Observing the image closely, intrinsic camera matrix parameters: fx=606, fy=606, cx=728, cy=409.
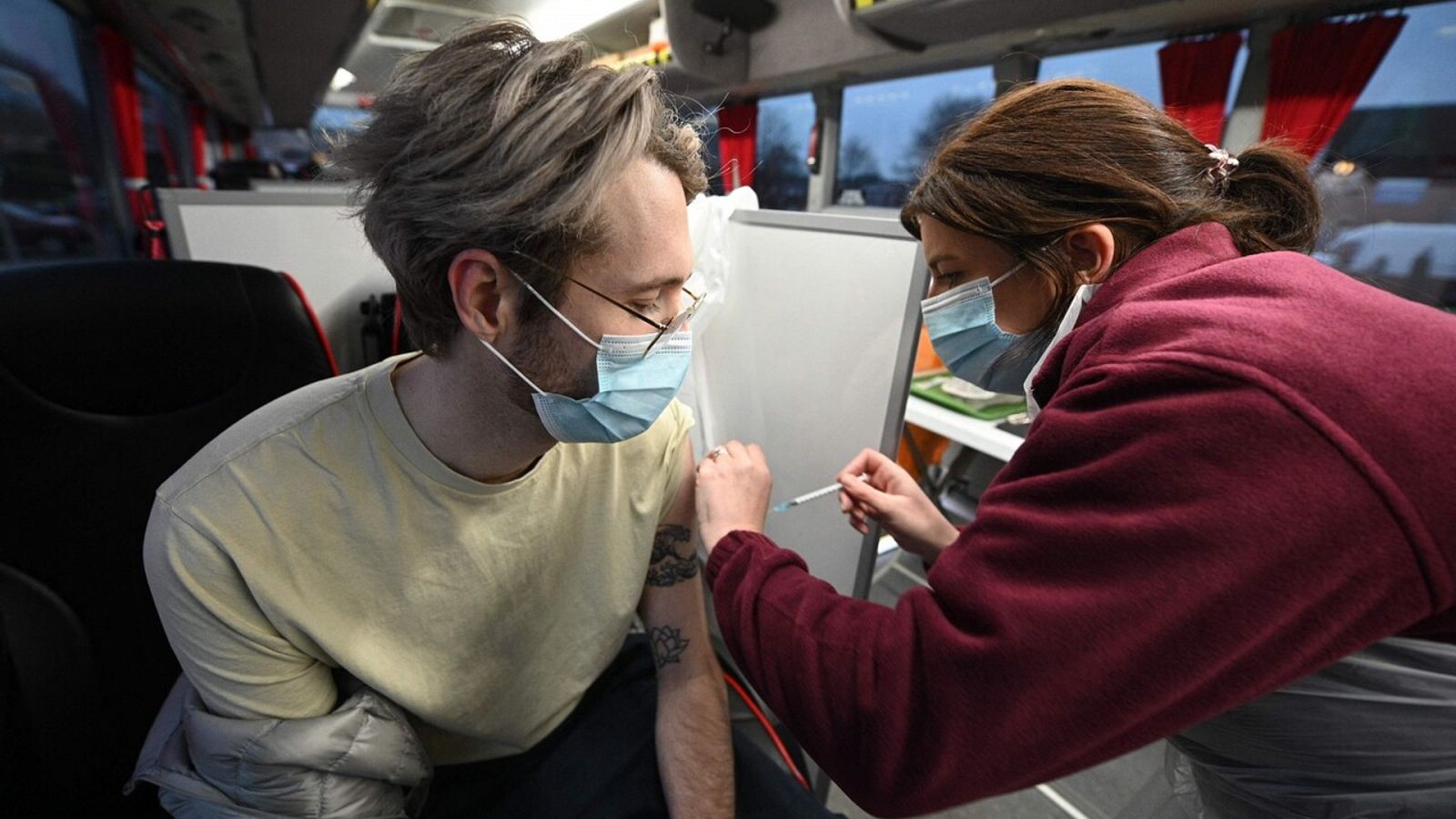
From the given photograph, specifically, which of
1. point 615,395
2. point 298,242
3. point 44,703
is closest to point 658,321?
point 615,395

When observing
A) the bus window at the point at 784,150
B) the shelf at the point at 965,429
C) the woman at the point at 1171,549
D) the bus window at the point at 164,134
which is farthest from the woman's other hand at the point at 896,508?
the bus window at the point at 164,134

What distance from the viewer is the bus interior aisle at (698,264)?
0.84 meters

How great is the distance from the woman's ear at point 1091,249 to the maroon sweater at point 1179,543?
4.8 inches

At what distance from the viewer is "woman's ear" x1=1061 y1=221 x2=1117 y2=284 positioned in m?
0.73

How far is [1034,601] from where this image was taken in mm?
523

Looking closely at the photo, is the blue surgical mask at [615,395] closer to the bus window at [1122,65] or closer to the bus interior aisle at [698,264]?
the bus interior aisle at [698,264]

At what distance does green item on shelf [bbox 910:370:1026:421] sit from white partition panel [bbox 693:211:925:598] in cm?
59

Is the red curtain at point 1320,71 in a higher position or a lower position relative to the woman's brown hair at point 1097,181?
higher

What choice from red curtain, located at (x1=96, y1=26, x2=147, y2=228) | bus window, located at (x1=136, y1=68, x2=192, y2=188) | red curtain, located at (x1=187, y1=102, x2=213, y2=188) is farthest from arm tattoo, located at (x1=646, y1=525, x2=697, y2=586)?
red curtain, located at (x1=187, y1=102, x2=213, y2=188)

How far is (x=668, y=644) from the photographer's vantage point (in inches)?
42.0

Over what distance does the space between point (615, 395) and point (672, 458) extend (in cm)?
28

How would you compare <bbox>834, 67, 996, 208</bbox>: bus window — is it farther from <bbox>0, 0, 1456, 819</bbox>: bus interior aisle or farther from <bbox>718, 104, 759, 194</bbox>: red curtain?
<bbox>718, 104, 759, 194</bbox>: red curtain

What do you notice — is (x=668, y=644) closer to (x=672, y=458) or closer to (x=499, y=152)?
(x=672, y=458)

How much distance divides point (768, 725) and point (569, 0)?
2978 millimetres
